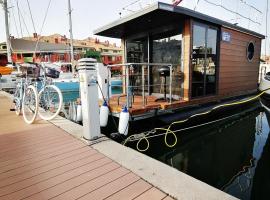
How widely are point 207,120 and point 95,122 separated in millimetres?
3931

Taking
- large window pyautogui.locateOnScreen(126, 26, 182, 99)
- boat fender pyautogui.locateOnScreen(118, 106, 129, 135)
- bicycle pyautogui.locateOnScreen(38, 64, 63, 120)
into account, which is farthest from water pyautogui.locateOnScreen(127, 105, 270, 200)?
bicycle pyautogui.locateOnScreen(38, 64, 63, 120)

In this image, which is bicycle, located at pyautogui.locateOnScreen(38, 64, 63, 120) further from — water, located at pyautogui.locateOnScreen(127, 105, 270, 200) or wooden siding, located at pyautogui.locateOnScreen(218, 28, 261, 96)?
wooden siding, located at pyautogui.locateOnScreen(218, 28, 261, 96)

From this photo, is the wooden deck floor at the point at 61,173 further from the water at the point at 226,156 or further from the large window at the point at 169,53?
the large window at the point at 169,53

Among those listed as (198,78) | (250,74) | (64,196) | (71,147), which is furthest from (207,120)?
(64,196)

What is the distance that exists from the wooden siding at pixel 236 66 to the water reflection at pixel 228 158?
142 centimetres

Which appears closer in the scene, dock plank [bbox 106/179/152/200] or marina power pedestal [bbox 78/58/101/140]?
dock plank [bbox 106/179/152/200]

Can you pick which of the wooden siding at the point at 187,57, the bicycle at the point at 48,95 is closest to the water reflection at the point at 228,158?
the wooden siding at the point at 187,57

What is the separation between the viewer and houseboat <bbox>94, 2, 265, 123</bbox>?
14.6 ft

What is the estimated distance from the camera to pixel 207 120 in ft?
19.2

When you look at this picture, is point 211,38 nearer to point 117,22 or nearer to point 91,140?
point 117,22

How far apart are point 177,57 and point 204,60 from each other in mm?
736

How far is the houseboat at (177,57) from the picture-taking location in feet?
14.6

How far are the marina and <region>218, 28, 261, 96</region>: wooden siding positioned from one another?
0.03 m

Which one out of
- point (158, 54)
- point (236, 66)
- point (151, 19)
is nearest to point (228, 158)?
point (158, 54)
